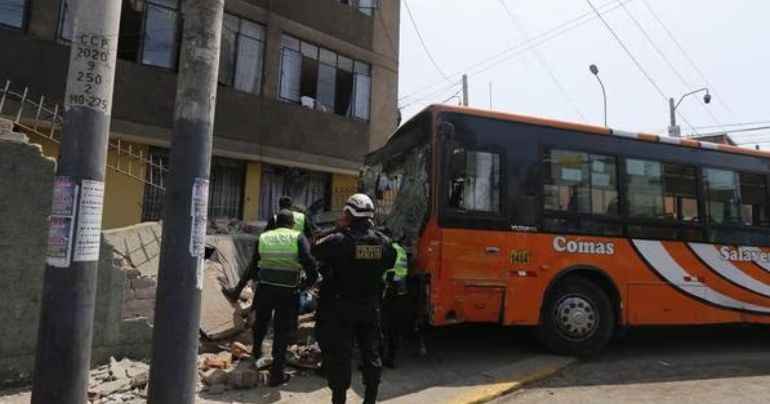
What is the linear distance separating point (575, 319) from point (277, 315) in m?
3.64

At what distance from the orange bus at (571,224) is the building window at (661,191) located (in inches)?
0.7

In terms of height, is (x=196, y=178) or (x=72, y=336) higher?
(x=196, y=178)

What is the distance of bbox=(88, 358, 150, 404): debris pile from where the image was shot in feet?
17.3

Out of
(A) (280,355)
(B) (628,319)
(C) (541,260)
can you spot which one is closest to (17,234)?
(A) (280,355)

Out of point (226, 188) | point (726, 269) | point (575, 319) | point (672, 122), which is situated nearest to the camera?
point (575, 319)

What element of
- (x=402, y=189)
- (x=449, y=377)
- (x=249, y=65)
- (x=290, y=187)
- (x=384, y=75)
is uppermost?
(x=384, y=75)

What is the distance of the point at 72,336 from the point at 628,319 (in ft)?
21.2

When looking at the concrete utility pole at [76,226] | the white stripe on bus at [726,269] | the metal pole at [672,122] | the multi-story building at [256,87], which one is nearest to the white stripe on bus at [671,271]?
the white stripe on bus at [726,269]

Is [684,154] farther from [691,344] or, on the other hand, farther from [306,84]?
[306,84]

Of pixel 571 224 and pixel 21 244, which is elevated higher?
pixel 571 224

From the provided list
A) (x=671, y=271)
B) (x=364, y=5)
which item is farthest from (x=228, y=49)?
(x=671, y=271)

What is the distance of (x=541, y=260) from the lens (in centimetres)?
715

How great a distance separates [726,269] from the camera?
823cm

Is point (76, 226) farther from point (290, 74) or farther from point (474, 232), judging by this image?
point (290, 74)
